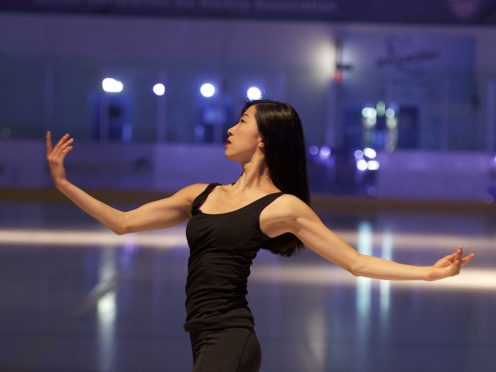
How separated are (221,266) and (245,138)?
403 mm

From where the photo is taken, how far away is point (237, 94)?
21766 millimetres

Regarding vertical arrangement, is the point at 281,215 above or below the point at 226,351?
above

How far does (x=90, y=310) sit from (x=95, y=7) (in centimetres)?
1602

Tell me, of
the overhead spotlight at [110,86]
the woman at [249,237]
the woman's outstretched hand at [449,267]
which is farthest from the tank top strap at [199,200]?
the overhead spotlight at [110,86]

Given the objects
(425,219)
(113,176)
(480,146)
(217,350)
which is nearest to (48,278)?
(217,350)

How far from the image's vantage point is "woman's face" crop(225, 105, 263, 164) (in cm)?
297

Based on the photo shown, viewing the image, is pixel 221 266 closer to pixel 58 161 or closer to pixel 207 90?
pixel 58 161

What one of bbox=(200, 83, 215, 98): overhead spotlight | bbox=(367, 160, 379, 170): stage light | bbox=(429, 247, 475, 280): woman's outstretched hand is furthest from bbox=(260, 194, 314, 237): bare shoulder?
bbox=(200, 83, 215, 98): overhead spotlight

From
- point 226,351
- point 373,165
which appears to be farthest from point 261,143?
point 373,165

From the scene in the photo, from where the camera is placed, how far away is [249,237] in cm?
288

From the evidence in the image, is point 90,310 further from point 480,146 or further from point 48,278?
point 480,146

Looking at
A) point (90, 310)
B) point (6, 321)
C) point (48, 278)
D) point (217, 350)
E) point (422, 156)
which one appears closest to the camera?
point (217, 350)

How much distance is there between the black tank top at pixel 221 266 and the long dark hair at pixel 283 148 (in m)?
0.14

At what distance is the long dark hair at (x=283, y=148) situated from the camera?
9.64 feet
